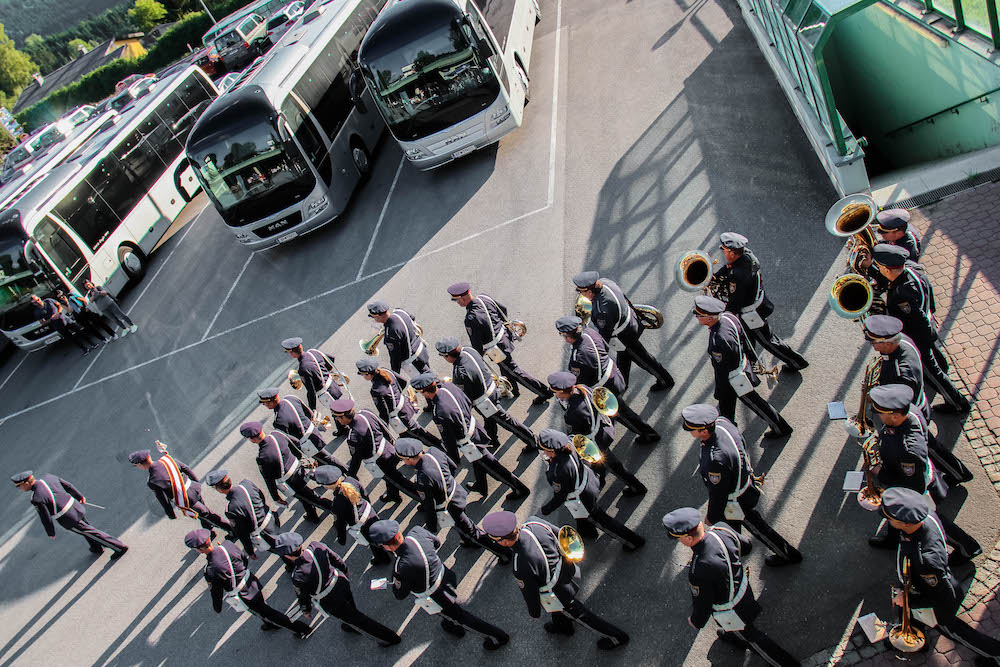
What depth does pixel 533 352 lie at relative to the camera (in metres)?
9.80

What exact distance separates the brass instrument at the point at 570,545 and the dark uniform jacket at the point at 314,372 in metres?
4.92

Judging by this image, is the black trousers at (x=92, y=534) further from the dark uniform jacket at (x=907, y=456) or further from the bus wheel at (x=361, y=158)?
the dark uniform jacket at (x=907, y=456)

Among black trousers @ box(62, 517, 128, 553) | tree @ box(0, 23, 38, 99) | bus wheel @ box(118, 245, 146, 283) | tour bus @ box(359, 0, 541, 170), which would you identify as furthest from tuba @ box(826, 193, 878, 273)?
tree @ box(0, 23, 38, 99)

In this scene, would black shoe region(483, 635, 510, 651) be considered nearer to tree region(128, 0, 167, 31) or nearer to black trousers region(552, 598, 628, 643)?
black trousers region(552, 598, 628, 643)

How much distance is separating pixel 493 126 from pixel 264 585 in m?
9.66

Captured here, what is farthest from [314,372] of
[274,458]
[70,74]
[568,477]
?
[70,74]

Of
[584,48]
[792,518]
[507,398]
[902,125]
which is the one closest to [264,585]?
[507,398]

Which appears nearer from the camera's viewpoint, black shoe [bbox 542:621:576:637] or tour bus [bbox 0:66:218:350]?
black shoe [bbox 542:621:576:637]

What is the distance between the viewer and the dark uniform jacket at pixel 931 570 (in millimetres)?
4594

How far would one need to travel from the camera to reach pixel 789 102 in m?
12.4

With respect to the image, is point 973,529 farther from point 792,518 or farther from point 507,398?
point 507,398

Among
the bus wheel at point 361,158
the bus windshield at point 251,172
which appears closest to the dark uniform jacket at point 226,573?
the bus windshield at point 251,172

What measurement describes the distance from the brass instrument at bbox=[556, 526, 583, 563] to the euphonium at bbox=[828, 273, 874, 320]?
3242 mm

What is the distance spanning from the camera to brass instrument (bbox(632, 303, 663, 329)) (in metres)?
8.34
